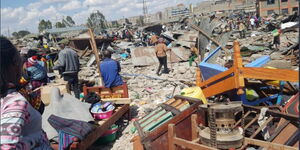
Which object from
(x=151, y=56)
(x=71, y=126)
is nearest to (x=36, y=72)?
(x=71, y=126)

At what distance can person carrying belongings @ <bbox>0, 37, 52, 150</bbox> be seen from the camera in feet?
4.08

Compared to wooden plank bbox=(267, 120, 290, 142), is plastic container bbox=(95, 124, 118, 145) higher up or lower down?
lower down

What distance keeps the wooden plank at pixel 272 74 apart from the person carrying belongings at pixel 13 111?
249cm

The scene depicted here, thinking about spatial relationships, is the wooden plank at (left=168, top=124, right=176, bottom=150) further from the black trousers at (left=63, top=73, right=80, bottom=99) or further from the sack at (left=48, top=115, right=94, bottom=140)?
the black trousers at (left=63, top=73, right=80, bottom=99)

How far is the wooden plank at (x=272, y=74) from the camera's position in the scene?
2.75 m

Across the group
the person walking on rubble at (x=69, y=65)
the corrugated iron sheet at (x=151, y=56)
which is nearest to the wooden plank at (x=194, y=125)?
the person walking on rubble at (x=69, y=65)

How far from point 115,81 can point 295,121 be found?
388 centimetres

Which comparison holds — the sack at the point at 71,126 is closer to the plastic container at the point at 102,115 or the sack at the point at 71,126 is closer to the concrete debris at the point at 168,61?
the concrete debris at the point at 168,61

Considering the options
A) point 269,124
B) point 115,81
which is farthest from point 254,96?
point 115,81

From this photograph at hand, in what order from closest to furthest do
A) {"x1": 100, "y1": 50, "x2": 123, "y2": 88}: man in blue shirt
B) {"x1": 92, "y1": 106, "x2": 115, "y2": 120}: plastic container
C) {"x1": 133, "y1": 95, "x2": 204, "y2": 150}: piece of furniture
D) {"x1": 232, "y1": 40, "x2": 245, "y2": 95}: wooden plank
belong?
{"x1": 133, "y1": 95, "x2": 204, "y2": 150}: piece of furniture
{"x1": 232, "y1": 40, "x2": 245, "y2": 95}: wooden plank
{"x1": 92, "y1": 106, "x2": 115, "y2": 120}: plastic container
{"x1": 100, "y1": 50, "x2": 123, "y2": 88}: man in blue shirt

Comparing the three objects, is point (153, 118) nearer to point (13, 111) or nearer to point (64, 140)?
point (64, 140)

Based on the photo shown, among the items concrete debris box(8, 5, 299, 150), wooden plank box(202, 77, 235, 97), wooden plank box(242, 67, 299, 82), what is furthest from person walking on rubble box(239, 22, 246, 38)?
wooden plank box(242, 67, 299, 82)

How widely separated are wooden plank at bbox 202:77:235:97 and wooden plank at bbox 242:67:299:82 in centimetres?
27

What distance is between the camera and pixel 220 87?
12.4ft
